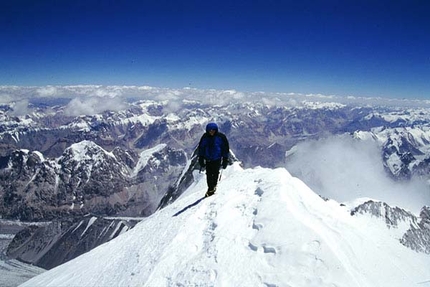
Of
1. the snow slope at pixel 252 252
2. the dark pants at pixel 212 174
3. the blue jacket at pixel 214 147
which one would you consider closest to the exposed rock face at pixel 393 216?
the dark pants at pixel 212 174

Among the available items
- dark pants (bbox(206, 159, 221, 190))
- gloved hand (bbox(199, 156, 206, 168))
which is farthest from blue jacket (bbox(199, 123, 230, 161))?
dark pants (bbox(206, 159, 221, 190))

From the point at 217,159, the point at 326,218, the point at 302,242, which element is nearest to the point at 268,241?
the point at 302,242

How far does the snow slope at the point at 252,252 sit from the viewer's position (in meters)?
10.4

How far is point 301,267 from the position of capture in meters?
10.2

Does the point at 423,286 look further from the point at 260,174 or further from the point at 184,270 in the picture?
the point at 260,174

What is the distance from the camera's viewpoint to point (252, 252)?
1155 centimetres

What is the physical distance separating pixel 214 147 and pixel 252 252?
815 cm

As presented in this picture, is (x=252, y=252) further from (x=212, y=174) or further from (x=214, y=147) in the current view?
(x=212, y=174)

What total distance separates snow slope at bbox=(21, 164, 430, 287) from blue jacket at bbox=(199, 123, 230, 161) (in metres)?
2.74

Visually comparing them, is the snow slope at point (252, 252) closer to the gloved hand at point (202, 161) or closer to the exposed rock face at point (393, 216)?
the gloved hand at point (202, 161)

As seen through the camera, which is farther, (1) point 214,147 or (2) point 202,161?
(2) point 202,161

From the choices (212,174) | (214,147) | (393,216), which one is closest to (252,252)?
(214,147)

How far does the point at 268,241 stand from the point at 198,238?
3.17 metres

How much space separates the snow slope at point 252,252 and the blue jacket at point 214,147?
2737 millimetres
